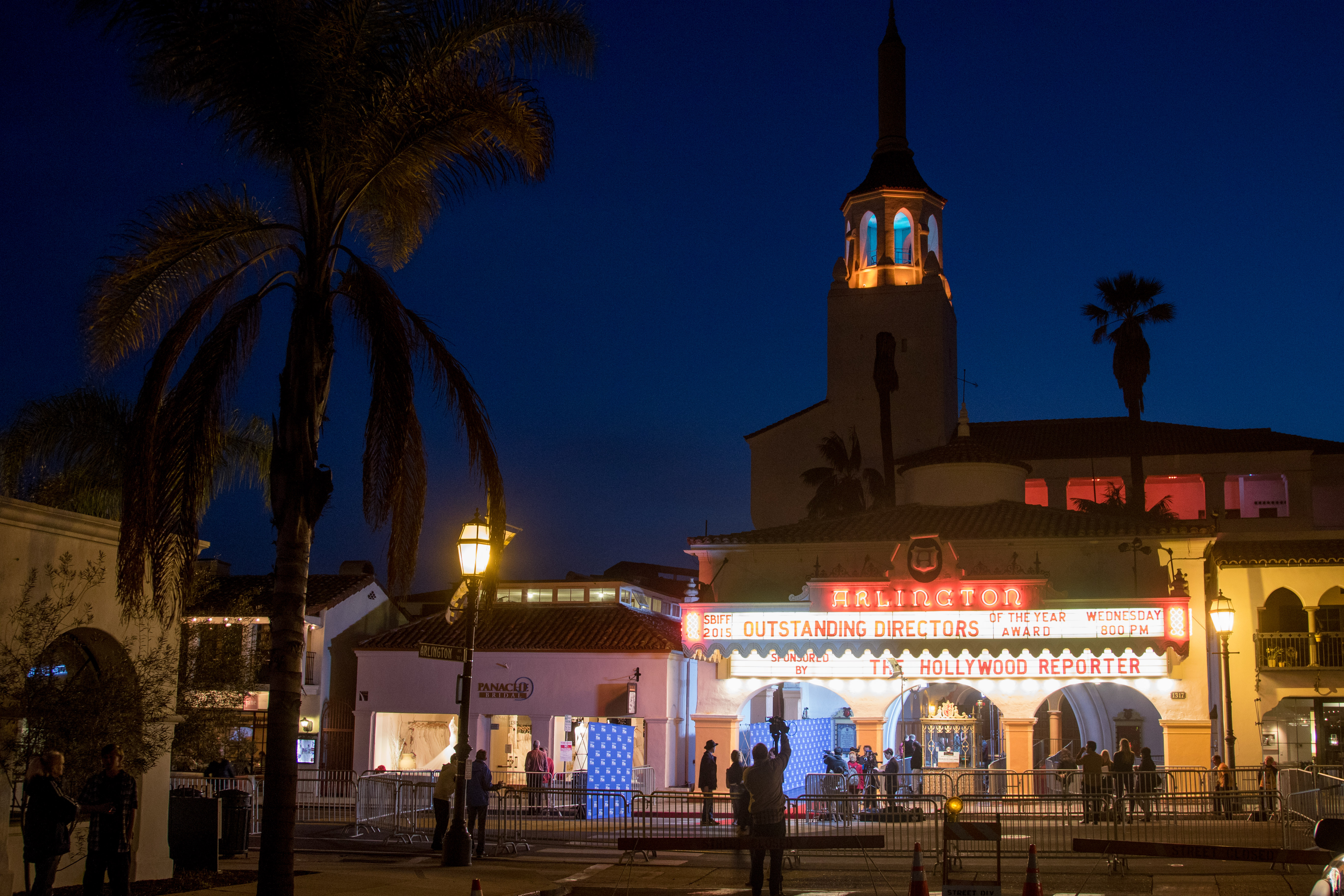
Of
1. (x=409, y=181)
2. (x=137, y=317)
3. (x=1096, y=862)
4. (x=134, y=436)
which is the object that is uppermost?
(x=409, y=181)

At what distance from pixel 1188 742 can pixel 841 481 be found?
1044 inches

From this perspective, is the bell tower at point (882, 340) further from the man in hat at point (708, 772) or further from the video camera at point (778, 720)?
the man in hat at point (708, 772)

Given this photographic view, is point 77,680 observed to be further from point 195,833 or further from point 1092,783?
point 1092,783

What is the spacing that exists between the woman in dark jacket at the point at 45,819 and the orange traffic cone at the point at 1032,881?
8016 millimetres

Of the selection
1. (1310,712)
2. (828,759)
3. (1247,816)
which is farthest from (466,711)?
Result: (1310,712)

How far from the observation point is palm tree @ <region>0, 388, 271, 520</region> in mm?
20688

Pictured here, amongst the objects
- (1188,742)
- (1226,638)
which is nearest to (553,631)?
(1188,742)

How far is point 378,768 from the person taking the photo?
28.6 metres

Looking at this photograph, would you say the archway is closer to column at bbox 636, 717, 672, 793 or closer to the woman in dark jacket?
column at bbox 636, 717, 672, 793

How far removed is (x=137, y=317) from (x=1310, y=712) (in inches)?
1202

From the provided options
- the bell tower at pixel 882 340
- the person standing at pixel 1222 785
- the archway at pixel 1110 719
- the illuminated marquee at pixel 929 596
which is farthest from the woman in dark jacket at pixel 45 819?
the bell tower at pixel 882 340

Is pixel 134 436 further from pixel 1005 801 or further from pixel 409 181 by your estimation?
pixel 1005 801

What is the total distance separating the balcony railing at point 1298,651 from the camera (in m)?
30.8

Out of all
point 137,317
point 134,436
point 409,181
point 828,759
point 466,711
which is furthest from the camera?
point 828,759
